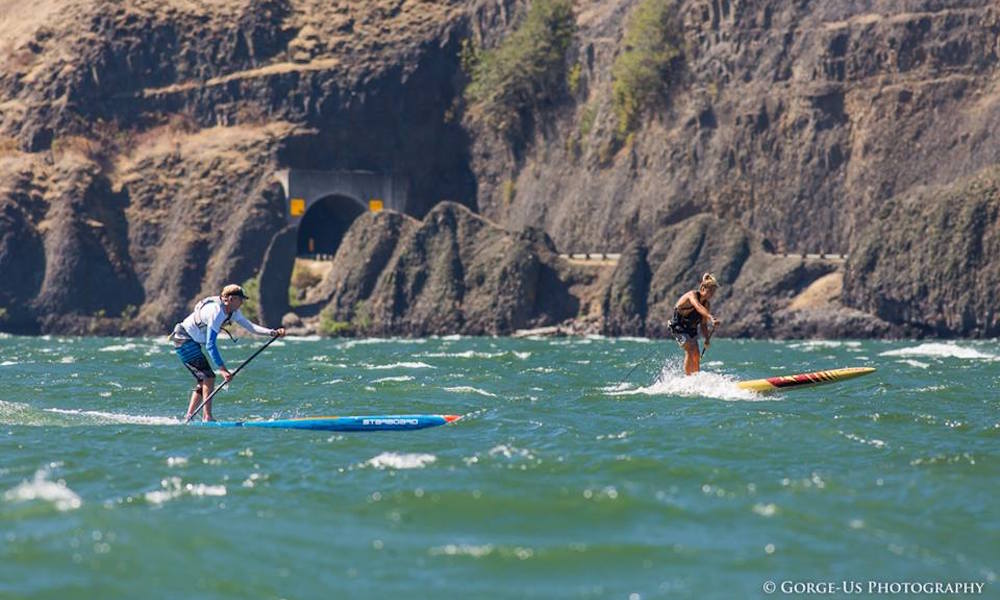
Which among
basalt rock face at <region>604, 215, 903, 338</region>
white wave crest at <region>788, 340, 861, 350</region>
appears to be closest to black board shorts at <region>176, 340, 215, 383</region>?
white wave crest at <region>788, 340, 861, 350</region>

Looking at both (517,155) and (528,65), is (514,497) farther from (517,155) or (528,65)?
(517,155)

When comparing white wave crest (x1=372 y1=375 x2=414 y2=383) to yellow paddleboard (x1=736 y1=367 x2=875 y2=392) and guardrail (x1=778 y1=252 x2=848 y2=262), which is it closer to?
yellow paddleboard (x1=736 y1=367 x2=875 y2=392)

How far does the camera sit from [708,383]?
30.0m

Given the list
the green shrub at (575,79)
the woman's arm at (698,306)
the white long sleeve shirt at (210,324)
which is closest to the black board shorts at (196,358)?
the white long sleeve shirt at (210,324)

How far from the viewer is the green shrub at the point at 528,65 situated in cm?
8981

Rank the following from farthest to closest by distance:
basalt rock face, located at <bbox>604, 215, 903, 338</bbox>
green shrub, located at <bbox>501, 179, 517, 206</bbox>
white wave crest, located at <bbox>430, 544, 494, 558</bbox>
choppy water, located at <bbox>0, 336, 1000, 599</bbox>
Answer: green shrub, located at <bbox>501, 179, 517, 206</bbox>
basalt rock face, located at <bbox>604, 215, 903, 338</bbox>
white wave crest, located at <bbox>430, 544, 494, 558</bbox>
choppy water, located at <bbox>0, 336, 1000, 599</bbox>

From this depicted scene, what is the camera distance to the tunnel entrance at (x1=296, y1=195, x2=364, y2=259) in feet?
317

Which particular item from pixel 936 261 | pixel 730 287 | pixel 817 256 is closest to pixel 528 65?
pixel 817 256

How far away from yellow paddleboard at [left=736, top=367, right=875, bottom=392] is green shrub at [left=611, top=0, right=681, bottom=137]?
173 ft

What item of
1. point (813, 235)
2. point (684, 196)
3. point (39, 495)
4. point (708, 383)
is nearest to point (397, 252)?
point (684, 196)

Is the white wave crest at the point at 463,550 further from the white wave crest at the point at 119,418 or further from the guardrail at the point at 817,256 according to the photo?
the guardrail at the point at 817,256

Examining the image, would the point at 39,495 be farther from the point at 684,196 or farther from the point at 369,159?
the point at 369,159

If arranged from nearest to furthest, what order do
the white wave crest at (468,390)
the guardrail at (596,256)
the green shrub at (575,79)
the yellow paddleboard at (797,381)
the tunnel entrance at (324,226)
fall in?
the yellow paddleboard at (797,381) < the white wave crest at (468,390) < the guardrail at (596,256) < the green shrub at (575,79) < the tunnel entrance at (324,226)

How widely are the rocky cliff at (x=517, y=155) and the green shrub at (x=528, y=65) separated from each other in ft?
0.52
